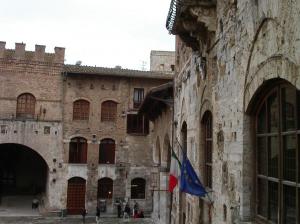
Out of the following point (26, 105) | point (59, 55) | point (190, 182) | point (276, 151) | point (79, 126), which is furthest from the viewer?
point (79, 126)

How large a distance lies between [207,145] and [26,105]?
17746 millimetres

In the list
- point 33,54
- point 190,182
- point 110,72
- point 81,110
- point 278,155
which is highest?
point 33,54

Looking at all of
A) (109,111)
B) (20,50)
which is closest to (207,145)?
(109,111)

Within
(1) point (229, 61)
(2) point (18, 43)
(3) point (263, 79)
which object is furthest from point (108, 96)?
(3) point (263, 79)

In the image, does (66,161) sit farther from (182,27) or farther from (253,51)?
(253,51)

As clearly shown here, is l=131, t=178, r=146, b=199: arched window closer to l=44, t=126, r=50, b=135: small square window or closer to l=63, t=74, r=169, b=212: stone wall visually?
l=63, t=74, r=169, b=212: stone wall

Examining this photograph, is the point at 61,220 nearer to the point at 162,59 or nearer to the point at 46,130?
the point at 46,130

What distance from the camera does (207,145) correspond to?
9.38 m

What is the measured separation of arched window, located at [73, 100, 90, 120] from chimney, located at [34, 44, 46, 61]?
3.59m

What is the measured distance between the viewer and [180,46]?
13602 mm

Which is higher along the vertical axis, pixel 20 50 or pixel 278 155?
pixel 20 50

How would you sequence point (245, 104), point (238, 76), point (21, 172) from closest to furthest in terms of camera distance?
point (245, 104) → point (238, 76) → point (21, 172)

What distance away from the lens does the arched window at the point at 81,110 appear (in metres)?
25.5

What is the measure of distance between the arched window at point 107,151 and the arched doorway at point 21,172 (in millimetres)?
6613
